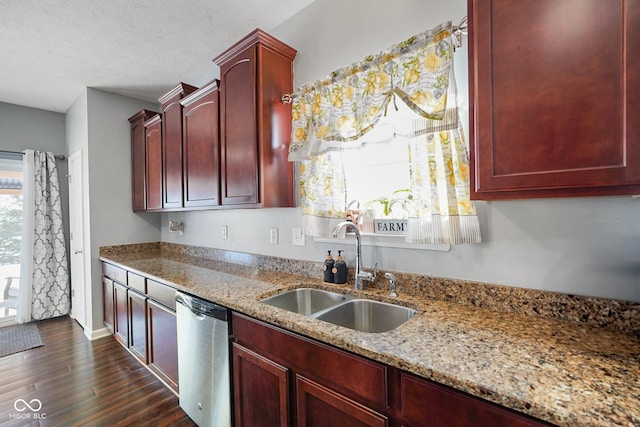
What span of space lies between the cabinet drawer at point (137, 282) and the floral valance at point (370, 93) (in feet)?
5.05

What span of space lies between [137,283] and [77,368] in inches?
37.0

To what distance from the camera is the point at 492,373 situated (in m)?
0.77

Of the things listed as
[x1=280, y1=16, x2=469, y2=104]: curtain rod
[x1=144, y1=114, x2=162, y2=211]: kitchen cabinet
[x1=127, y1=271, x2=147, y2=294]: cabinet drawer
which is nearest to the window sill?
[x1=280, y1=16, x2=469, y2=104]: curtain rod

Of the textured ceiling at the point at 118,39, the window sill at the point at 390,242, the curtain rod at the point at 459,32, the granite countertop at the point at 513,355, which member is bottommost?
the granite countertop at the point at 513,355

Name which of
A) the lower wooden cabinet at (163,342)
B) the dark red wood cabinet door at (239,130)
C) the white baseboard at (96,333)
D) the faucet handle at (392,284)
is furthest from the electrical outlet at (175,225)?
the faucet handle at (392,284)

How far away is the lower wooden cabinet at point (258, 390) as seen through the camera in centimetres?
123

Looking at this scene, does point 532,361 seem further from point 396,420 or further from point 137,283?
point 137,283

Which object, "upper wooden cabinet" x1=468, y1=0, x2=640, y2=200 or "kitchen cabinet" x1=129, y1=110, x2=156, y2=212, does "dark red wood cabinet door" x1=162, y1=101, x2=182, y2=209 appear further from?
"upper wooden cabinet" x1=468, y1=0, x2=640, y2=200

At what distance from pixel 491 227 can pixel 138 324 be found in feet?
8.59

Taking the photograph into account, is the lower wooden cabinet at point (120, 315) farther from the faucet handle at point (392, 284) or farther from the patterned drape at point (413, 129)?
the faucet handle at point (392, 284)

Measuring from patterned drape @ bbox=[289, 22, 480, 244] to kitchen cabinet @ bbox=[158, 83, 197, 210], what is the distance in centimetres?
134

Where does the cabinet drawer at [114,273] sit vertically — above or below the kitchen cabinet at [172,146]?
below

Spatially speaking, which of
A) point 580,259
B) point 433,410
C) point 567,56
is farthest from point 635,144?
Answer: point 433,410

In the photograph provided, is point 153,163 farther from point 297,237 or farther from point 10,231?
point 10,231
